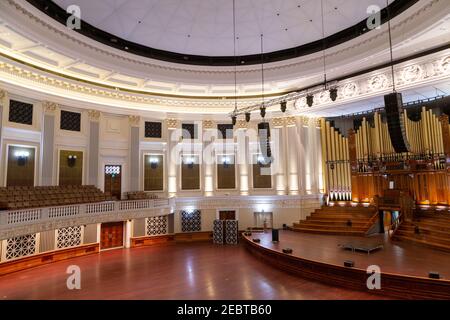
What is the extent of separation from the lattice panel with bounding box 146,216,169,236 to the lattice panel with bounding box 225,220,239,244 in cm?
303

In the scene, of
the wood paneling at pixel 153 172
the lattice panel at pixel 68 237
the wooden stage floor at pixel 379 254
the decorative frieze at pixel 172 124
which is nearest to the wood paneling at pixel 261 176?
the wooden stage floor at pixel 379 254

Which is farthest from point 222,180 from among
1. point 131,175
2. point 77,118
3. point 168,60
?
point 77,118

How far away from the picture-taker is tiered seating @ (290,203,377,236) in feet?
36.2

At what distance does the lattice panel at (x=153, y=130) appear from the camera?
1379cm

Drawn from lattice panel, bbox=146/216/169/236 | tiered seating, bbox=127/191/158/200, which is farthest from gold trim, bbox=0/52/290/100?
lattice panel, bbox=146/216/169/236

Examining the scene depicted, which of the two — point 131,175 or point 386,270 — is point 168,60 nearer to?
point 131,175

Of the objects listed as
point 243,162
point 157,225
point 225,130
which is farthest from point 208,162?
point 157,225

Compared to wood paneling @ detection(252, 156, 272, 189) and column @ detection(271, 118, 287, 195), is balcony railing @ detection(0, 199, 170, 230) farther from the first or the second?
column @ detection(271, 118, 287, 195)

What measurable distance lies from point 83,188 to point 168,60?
6.02 metres

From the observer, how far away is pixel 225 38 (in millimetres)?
10180

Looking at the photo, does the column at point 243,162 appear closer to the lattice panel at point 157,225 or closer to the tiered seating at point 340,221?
the tiered seating at point 340,221

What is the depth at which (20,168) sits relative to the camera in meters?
10.1

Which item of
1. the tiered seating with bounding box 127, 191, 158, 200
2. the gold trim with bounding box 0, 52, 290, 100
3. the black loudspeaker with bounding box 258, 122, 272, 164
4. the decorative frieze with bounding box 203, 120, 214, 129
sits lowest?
the tiered seating with bounding box 127, 191, 158, 200

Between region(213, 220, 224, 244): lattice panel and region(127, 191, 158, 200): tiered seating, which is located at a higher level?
region(127, 191, 158, 200): tiered seating
